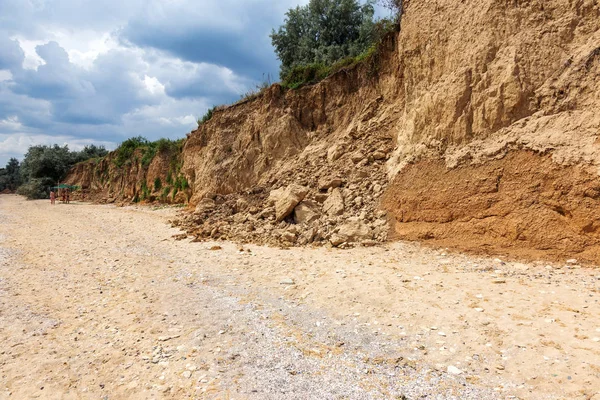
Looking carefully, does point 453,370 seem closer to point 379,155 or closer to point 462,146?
point 462,146

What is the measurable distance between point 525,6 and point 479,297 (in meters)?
6.71

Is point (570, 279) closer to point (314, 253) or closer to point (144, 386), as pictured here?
point (314, 253)

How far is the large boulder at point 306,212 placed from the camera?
32.2 feet

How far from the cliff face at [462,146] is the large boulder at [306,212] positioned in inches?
1.6

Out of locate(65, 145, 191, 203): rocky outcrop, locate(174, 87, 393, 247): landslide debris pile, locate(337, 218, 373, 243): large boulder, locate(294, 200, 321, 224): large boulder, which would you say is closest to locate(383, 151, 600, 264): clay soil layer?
locate(337, 218, 373, 243): large boulder

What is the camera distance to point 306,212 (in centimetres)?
997

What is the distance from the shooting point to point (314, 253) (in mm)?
7875

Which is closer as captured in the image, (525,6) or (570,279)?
(570,279)

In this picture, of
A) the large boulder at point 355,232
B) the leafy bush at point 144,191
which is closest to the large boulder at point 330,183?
the large boulder at point 355,232

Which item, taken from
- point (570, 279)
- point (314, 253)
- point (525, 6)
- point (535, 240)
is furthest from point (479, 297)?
point (525, 6)

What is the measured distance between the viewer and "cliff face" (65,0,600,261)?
6.38 m

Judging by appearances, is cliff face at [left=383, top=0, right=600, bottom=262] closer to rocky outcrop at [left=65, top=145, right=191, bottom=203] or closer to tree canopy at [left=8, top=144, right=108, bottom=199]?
rocky outcrop at [left=65, top=145, right=191, bottom=203]

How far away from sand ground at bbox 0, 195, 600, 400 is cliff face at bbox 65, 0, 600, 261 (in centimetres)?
102

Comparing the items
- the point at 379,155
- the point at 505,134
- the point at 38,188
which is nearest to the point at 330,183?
the point at 379,155
